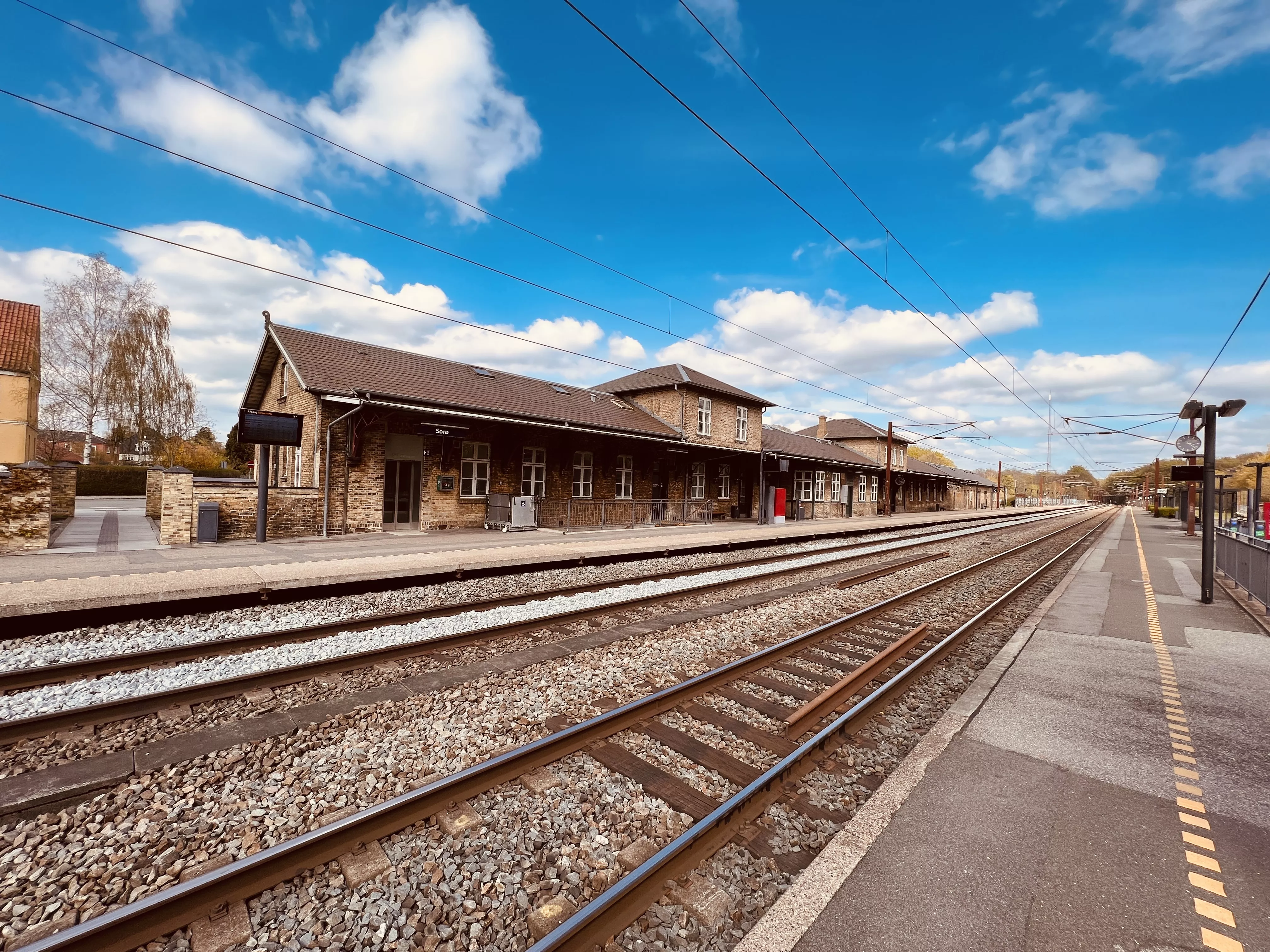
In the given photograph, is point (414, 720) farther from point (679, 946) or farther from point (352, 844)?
point (679, 946)

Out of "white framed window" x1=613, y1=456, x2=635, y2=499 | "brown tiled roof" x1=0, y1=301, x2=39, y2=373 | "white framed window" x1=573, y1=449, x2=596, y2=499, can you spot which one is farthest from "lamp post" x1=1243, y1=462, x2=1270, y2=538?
"brown tiled roof" x1=0, y1=301, x2=39, y2=373

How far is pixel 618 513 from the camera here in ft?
74.5

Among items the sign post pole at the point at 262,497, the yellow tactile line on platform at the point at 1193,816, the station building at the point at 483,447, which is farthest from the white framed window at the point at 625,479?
the yellow tactile line on platform at the point at 1193,816

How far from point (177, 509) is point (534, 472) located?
33.1ft

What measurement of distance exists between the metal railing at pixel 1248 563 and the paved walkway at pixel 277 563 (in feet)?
34.7

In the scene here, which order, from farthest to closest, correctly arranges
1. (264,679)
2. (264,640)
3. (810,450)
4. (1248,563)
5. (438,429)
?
1. (810,450)
2. (438,429)
3. (1248,563)
4. (264,640)
5. (264,679)

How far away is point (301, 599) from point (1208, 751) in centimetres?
1058

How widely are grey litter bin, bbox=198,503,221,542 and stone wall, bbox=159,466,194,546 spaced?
0.28 metres

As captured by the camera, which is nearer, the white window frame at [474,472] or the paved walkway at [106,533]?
the paved walkway at [106,533]

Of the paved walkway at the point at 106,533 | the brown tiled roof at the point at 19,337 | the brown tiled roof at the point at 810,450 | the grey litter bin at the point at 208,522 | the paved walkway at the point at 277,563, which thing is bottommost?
the paved walkway at the point at 106,533

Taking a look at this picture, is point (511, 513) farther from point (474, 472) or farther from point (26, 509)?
point (26, 509)

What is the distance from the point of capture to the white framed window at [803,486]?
33625mm

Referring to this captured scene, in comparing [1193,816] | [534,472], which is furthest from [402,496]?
[1193,816]

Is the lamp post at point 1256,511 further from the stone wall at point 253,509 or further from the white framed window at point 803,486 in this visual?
the stone wall at point 253,509
